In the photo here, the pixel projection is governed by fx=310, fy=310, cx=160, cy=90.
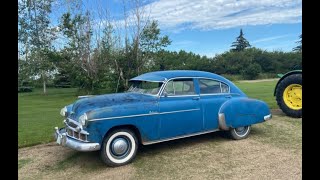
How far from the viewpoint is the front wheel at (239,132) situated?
7.02 meters

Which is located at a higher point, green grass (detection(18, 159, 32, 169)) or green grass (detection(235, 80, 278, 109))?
green grass (detection(235, 80, 278, 109))

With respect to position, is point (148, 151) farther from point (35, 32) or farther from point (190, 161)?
point (35, 32)

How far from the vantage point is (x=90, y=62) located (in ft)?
66.4

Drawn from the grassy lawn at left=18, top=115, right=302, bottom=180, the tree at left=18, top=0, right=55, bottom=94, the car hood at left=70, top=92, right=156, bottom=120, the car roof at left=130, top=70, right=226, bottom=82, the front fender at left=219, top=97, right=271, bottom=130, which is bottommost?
the grassy lawn at left=18, top=115, right=302, bottom=180

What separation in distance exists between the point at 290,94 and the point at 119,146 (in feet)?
19.5

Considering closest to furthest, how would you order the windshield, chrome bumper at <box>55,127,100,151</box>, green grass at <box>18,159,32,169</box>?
1. chrome bumper at <box>55,127,100,151</box>
2. green grass at <box>18,159,32,169</box>
3. the windshield

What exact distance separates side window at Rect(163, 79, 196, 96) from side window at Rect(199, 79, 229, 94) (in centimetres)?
27

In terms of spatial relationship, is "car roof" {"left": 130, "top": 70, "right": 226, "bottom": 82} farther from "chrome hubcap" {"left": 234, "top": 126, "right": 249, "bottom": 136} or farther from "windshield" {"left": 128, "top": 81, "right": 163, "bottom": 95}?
"chrome hubcap" {"left": 234, "top": 126, "right": 249, "bottom": 136}

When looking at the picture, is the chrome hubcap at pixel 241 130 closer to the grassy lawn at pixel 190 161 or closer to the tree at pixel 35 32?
the grassy lawn at pixel 190 161

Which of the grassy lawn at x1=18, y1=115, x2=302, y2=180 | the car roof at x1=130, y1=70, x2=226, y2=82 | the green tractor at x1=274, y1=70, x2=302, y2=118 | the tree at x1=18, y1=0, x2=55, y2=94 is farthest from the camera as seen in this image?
the tree at x1=18, y1=0, x2=55, y2=94

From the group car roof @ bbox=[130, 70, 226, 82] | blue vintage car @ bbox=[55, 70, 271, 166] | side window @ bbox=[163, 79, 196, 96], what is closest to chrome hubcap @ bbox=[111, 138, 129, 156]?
blue vintage car @ bbox=[55, 70, 271, 166]

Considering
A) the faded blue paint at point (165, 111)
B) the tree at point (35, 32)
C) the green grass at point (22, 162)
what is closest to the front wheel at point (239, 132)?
the faded blue paint at point (165, 111)

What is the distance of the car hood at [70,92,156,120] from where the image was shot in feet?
18.2

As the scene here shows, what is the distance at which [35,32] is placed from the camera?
2656cm
